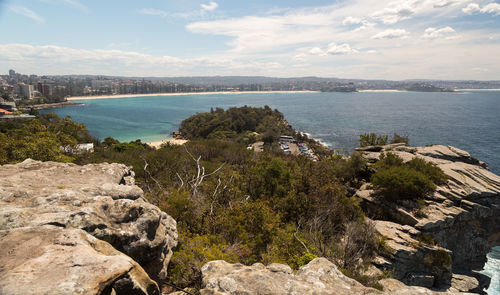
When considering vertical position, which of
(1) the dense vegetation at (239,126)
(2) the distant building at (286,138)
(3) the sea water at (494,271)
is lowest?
(3) the sea water at (494,271)

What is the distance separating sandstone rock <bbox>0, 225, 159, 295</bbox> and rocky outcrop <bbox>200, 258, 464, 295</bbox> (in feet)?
4.91

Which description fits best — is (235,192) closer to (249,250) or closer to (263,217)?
(263,217)

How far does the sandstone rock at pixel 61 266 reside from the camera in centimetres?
338

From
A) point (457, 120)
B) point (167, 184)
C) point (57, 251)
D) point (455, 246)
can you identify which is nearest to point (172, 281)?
point (57, 251)

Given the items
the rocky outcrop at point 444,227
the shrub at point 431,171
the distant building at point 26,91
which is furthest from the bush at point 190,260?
the distant building at point 26,91

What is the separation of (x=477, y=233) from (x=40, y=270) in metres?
25.7

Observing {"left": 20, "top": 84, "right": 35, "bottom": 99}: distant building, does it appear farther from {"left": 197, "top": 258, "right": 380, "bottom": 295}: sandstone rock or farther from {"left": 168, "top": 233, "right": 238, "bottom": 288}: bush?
{"left": 197, "top": 258, "right": 380, "bottom": 295}: sandstone rock

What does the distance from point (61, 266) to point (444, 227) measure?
20.8m

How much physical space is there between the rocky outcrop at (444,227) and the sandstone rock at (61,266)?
1396cm

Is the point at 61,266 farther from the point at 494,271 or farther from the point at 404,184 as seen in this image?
the point at 494,271

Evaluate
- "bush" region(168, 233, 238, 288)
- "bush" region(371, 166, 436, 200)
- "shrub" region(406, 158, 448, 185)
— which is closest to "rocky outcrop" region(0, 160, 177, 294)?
"bush" region(168, 233, 238, 288)

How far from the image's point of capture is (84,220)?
5453 millimetres

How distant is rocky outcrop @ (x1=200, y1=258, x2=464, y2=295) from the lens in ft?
17.8

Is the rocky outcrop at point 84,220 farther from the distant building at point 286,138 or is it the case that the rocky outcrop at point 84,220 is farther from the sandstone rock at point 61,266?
the distant building at point 286,138
